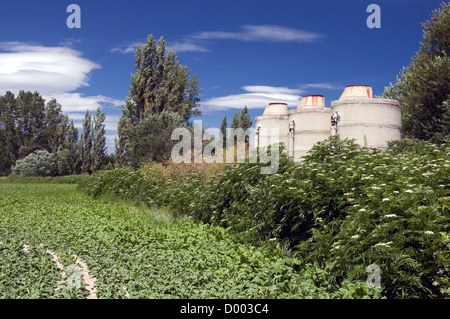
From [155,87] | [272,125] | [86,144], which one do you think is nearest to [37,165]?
[86,144]

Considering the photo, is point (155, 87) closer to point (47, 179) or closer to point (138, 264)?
point (47, 179)

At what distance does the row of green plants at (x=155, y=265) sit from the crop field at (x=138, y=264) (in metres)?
0.01

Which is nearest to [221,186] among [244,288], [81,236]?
[81,236]

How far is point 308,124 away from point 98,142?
93.5ft

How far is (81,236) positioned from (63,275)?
2.57m

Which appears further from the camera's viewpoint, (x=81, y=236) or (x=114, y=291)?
(x=81, y=236)

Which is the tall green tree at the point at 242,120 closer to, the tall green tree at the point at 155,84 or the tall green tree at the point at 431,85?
the tall green tree at the point at 155,84

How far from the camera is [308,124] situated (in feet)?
68.6

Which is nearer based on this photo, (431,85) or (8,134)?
(431,85)

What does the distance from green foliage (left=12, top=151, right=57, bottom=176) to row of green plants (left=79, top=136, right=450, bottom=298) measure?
122 ft

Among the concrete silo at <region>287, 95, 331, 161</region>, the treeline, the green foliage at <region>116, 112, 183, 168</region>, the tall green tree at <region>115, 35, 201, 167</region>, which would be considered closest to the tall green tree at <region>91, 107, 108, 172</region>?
the treeline

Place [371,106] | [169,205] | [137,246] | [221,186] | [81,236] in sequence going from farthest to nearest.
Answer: [371,106], [169,205], [221,186], [81,236], [137,246]
